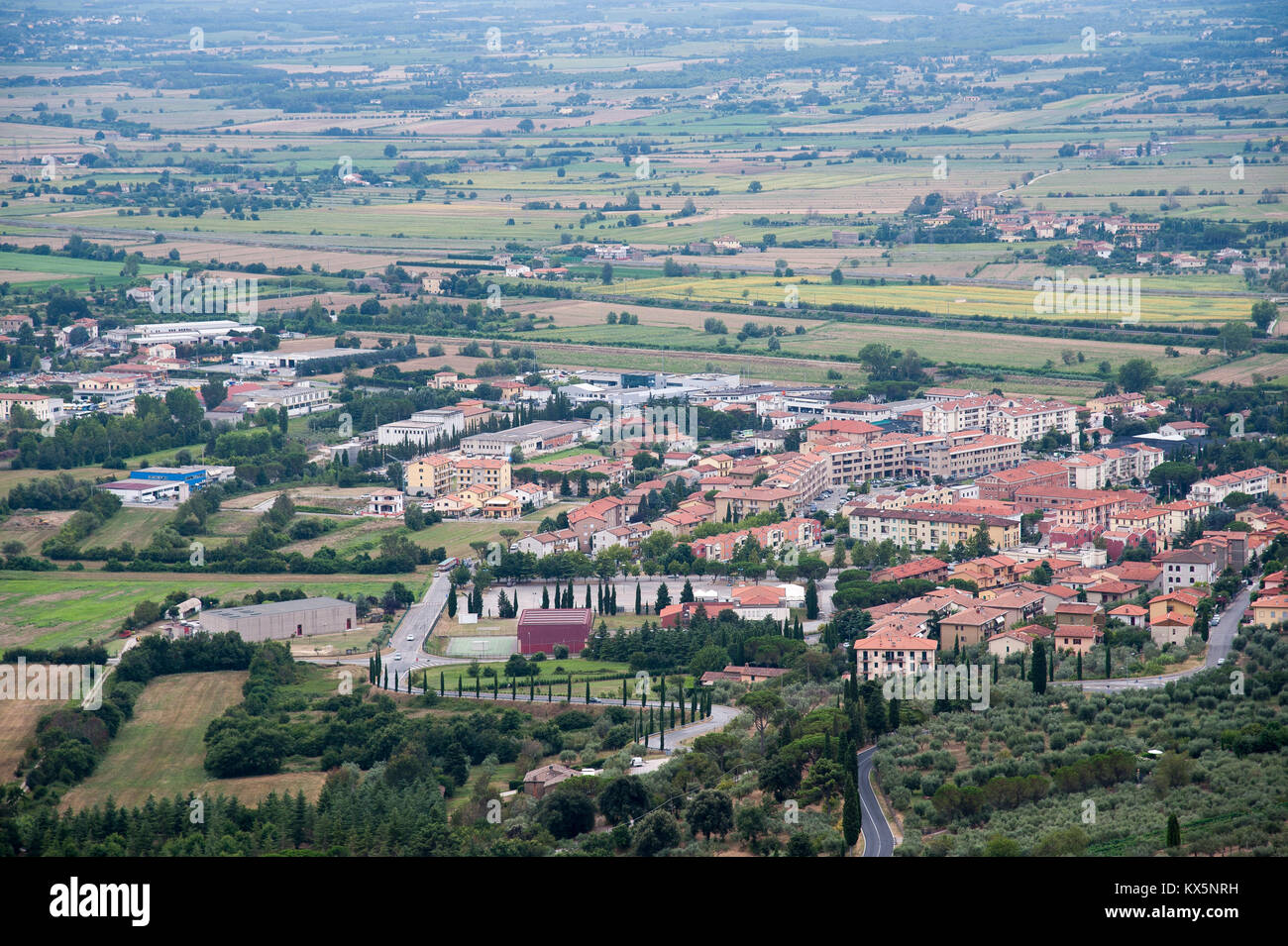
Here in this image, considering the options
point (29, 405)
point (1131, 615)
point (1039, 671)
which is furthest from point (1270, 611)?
point (29, 405)

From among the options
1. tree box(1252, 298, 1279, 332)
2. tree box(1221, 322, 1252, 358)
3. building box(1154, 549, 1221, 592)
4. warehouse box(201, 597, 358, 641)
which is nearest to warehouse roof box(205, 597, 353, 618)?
warehouse box(201, 597, 358, 641)

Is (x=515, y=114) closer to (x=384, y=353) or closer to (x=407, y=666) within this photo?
(x=384, y=353)

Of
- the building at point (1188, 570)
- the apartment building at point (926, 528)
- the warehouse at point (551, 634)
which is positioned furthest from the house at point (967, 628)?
the apartment building at point (926, 528)

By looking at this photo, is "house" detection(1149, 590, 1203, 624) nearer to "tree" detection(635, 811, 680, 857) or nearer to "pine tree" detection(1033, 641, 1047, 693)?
"pine tree" detection(1033, 641, 1047, 693)

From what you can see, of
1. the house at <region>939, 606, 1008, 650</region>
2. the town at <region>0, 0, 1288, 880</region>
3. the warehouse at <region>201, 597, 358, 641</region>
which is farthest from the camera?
the warehouse at <region>201, 597, 358, 641</region>

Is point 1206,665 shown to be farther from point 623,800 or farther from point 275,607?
point 275,607
